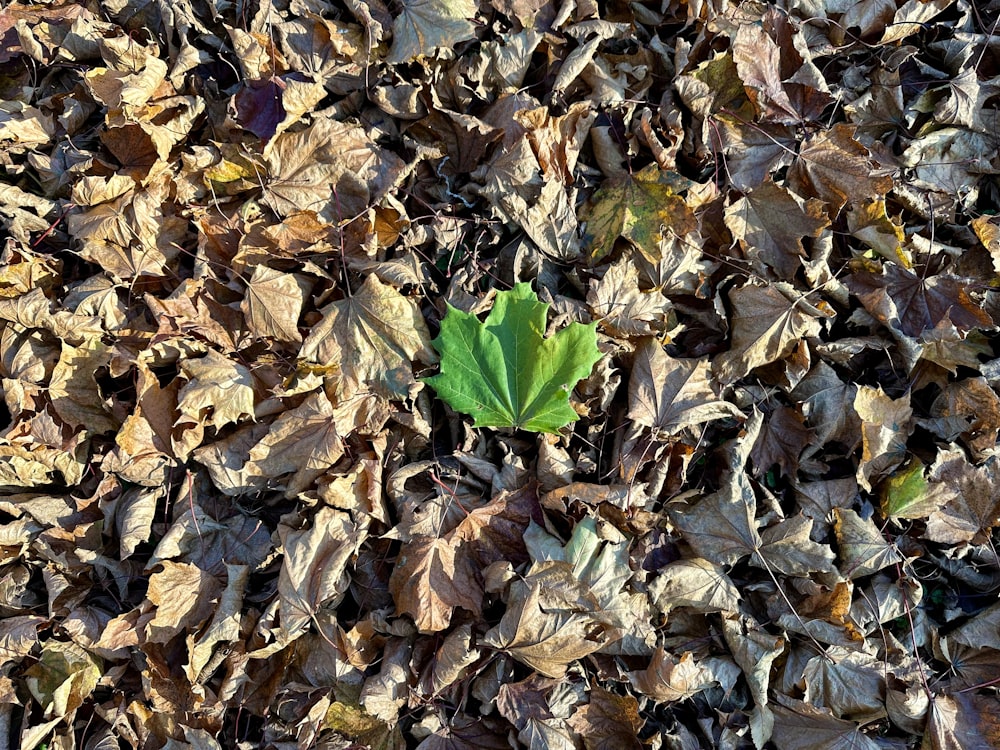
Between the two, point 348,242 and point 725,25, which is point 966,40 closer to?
point 725,25

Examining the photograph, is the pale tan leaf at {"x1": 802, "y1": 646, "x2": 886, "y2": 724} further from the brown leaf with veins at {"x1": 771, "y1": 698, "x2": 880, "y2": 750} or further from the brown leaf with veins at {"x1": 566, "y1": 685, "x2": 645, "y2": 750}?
the brown leaf with veins at {"x1": 566, "y1": 685, "x2": 645, "y2": 750}

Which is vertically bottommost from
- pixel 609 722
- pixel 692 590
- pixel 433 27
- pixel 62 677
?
pixel 62 677

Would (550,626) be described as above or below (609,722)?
above

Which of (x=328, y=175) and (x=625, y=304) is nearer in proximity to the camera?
(x=625, y=304)

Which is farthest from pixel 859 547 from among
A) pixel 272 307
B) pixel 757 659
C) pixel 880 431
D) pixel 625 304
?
pixel 272 307

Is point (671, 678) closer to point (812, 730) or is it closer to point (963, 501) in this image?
point (812, 730)

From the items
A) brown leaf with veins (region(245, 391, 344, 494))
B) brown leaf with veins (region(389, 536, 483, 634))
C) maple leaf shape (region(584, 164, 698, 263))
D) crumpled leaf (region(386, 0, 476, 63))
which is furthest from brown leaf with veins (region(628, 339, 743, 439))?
crumpled leaf (region(386, 0, 476, 63))


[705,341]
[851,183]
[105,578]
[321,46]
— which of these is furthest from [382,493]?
[851,183]
